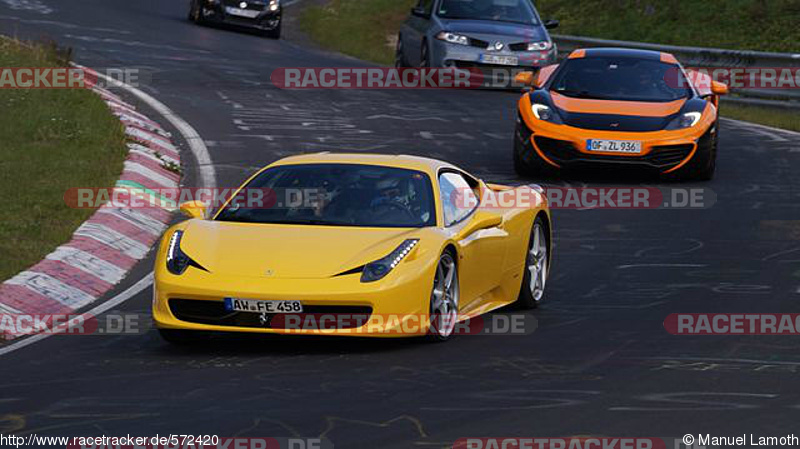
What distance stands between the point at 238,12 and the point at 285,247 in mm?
28082

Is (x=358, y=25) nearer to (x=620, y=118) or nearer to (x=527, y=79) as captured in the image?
(x=527, y=79)

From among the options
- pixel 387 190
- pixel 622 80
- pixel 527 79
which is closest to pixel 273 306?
pixel 387 190

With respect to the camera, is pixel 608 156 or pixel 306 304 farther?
pixel 608 156

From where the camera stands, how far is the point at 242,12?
38281 mm

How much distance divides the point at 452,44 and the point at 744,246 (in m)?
13.2

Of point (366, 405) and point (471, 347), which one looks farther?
point (471, 347)

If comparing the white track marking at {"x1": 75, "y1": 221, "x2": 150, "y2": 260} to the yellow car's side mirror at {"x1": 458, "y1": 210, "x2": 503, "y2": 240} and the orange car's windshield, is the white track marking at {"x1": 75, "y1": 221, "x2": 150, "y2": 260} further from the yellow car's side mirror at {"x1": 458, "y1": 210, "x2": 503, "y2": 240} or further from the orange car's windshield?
the orange car's windshield

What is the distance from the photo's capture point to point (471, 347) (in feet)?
35.1

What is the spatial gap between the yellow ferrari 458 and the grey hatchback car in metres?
15.8

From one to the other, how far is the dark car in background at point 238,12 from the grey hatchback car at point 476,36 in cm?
868

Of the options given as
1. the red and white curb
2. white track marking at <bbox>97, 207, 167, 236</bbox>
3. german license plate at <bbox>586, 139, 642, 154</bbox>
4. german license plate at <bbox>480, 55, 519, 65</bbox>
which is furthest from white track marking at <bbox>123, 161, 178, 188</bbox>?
german license plate at <bbox>480, 55, 519, 65</bbox>

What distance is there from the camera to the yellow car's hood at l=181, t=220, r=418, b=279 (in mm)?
10508

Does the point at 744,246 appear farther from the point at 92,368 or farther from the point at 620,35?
the point at 620,35

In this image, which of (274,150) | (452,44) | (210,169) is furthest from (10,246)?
(452,44)
